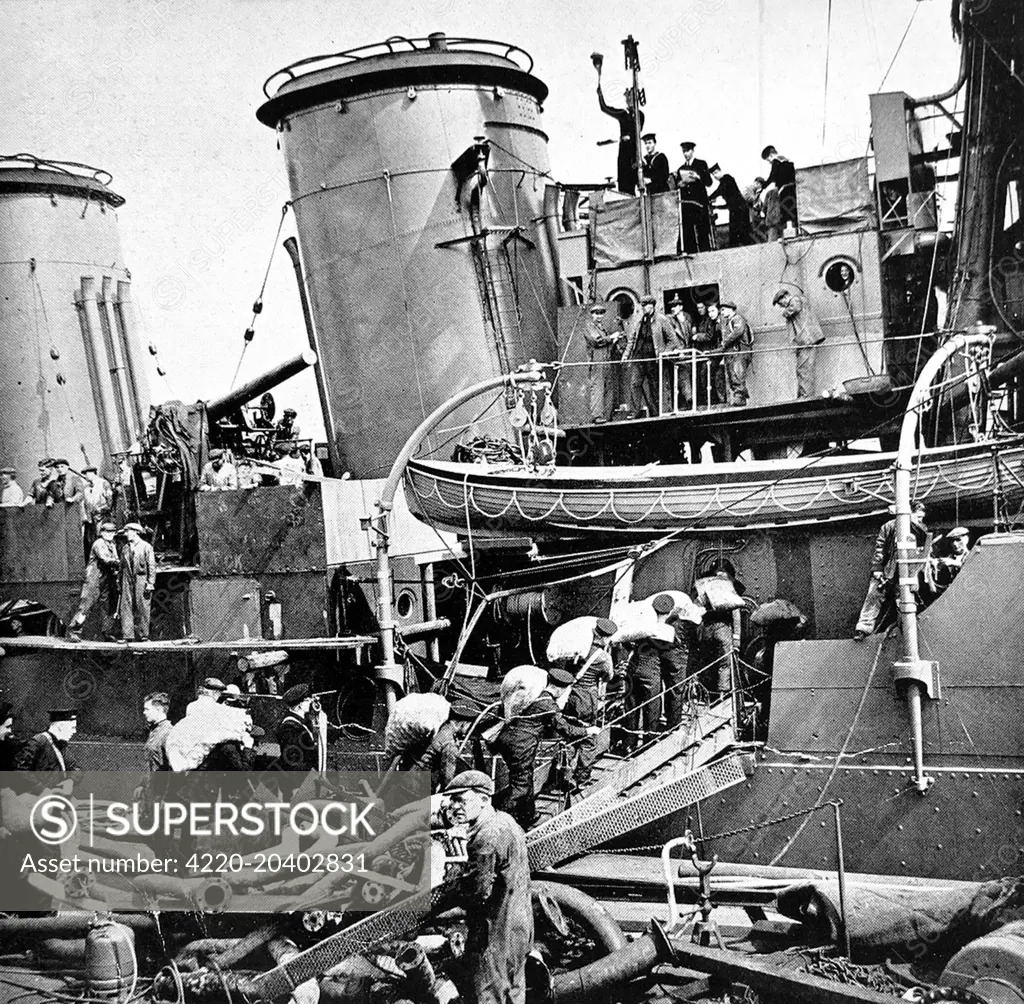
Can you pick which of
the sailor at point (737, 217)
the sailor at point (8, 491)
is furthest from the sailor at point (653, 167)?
the sailor at point (8, 491)

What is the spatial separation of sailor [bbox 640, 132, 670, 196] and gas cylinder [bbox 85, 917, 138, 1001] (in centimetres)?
991

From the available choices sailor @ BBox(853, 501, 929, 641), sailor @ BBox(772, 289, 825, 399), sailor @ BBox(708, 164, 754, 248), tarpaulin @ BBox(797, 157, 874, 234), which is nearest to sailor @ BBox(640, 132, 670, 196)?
sailor @ BBox(708, 164, 754, 248)

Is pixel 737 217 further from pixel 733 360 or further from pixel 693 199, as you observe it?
pixel 733 360

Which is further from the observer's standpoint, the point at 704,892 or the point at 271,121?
the point at 271,121

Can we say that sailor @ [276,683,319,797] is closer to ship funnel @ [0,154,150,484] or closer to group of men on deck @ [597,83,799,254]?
ship funnel @ [0,154,150,484]

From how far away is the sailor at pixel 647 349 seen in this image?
37.6 ft

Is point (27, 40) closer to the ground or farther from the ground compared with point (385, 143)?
closer to the ground

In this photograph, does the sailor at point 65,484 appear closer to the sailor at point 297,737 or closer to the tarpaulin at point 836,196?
the sailor at point 297,737

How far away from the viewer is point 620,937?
5531 millimetres

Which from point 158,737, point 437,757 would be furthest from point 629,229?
point 158,737

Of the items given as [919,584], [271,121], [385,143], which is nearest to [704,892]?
[919,584]

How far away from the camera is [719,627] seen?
8.69m

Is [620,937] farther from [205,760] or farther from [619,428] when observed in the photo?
[619,428]

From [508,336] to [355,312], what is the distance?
2.05 meters
